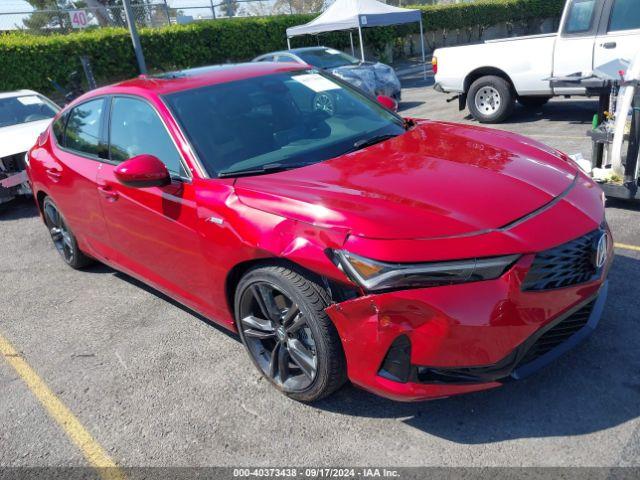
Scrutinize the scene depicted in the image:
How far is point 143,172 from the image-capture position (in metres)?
3.07

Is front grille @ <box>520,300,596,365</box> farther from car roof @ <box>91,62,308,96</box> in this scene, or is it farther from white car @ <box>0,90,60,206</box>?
white car @ <box>0,90,60,206</box>

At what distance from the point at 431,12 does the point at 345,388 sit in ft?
95.7

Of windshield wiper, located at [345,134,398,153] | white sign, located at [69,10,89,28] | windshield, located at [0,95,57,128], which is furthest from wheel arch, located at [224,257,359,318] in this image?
white sign, located at [69,10,89,28]

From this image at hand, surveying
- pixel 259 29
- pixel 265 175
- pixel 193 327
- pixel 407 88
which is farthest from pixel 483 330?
pixel 259 29

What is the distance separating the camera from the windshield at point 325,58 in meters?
12.5

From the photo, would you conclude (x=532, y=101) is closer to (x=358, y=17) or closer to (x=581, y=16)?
(x=581, y=16)

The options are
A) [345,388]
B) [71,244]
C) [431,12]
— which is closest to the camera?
[345,388]

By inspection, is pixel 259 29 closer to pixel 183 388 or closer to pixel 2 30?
pixel 2 30

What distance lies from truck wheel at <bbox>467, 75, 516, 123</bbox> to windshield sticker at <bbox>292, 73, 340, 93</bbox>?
19.0 ft

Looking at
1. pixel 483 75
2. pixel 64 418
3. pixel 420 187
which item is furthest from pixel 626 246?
pixel 483 75

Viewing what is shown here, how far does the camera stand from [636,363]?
2.85 meters

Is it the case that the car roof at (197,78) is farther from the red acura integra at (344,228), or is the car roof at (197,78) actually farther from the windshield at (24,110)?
the windshield at (24,110)

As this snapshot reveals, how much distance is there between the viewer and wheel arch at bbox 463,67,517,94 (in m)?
9.07

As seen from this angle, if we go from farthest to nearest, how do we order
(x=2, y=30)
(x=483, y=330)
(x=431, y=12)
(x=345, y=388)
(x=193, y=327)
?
(x=431, y=12), (x=2, y=30), (x=193, y=327), (x=345, y=388), (x=483, y=330)
